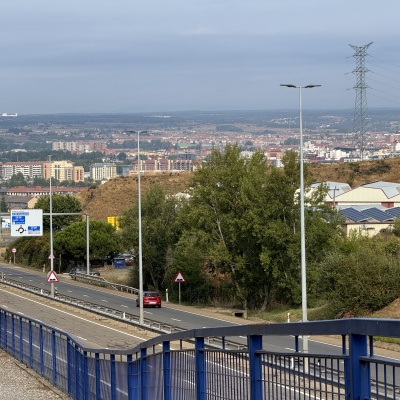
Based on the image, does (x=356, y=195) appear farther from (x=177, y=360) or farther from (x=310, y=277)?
(x=177, y=360)

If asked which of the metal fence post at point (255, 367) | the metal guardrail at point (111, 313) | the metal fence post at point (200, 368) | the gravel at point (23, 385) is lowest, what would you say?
the metal guardrail at point (111, 313)

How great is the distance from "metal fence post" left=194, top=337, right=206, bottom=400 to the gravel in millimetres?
10911

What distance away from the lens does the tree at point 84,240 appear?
99562mm

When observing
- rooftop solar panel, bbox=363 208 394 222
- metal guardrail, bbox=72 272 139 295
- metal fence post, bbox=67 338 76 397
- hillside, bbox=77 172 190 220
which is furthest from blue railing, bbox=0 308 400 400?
hillside, bbox=77 172 190 220

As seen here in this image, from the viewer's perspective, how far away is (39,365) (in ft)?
74.5

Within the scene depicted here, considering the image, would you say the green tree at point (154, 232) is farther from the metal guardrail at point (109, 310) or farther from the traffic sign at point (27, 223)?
the traffic sign at point (27, 223)

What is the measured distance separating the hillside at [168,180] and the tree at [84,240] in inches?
1558

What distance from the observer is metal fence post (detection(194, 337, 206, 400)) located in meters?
8.50

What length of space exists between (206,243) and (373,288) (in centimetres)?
2120

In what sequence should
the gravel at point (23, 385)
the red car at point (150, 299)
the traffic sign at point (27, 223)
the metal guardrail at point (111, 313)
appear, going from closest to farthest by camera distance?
the gravel at point (23, 385) → the metal guardrail at point (111, 313) → the red car at point (150, 299) → the traffic sign at point (27, 223)

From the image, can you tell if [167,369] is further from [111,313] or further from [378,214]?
[378,214]

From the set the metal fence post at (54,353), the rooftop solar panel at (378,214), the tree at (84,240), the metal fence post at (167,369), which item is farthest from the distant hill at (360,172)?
the metal fence post at (167,369)

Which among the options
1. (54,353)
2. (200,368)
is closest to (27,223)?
(54,353)

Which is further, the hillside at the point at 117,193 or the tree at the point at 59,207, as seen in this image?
the hillside at the point at 117,193
